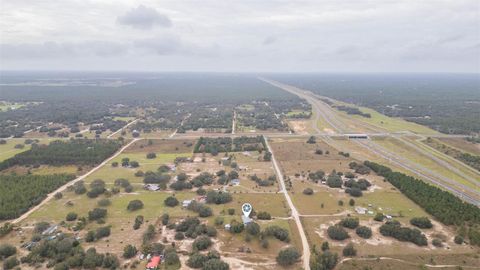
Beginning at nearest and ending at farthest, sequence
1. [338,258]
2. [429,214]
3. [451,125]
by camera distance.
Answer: [338,258]
[429,214]
[451,125]

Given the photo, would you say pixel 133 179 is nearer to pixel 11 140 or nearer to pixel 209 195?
pixel 209 195

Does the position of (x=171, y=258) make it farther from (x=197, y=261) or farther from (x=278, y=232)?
(x=278, y=232)

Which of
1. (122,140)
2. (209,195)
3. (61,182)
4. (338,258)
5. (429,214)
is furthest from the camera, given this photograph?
(122,140)

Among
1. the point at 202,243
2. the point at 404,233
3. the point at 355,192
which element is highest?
the point at 355,192

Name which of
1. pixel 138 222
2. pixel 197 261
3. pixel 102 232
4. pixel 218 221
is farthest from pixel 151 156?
pixel 197 261

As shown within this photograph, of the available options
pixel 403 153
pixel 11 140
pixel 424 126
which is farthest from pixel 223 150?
pixel 424 126

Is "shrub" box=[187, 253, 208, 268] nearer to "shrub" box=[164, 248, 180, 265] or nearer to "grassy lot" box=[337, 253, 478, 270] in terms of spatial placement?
"shrub" box=[164, 248, 180, 265]
